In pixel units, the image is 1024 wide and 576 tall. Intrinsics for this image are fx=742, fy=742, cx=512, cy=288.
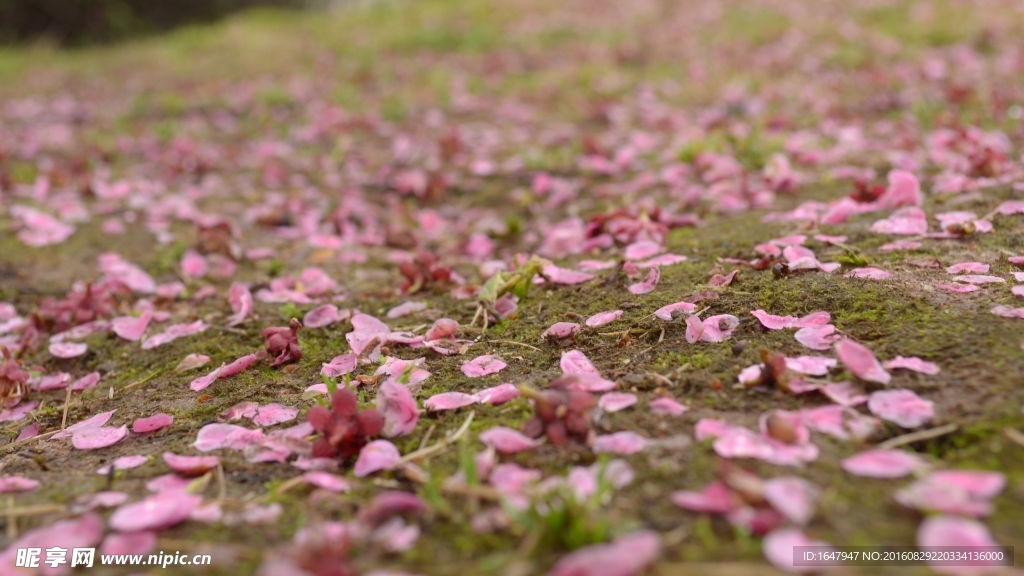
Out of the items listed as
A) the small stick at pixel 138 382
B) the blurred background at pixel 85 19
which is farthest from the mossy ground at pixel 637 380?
the blurred background at pixel 85 19

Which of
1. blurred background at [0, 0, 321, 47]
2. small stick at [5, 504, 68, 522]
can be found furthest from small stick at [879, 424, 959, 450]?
blurred background at [0, 0, 321, 47]

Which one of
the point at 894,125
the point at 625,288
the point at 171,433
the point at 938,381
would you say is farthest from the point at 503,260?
the point at 894,125

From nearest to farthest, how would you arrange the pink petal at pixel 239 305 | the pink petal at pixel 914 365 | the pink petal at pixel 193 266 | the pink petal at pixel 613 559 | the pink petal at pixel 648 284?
the pink petal at pixel 613 559 → the pink petal at pixel 914 365 → the pink petal at pixel 648 284 → the pink petal at pixel 239 305 → the pink petal at pixel 193 266

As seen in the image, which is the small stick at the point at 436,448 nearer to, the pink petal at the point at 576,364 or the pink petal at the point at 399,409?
the pink petal at the point at 399,409

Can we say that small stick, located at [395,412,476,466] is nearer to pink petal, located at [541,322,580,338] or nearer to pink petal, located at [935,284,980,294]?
pink petal, located at [541,322,580,338]

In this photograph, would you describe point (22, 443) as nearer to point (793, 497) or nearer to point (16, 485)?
point (16, 485)

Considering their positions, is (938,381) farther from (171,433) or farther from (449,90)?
(449,90)
